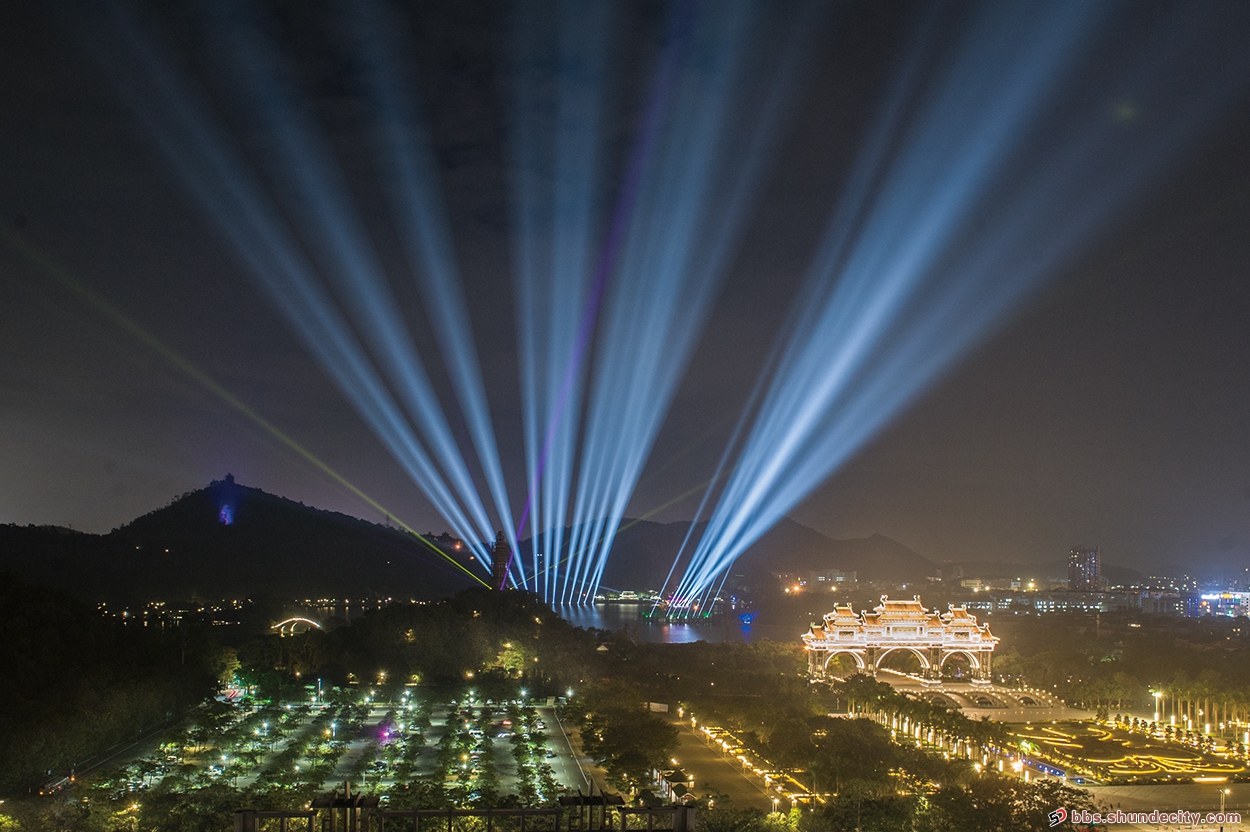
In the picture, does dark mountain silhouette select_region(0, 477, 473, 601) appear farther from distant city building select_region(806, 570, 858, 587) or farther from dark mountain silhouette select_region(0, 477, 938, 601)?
distant city building select_region(806, 570, 858, 587)

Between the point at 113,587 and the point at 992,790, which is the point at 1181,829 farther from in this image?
the point at 113,587

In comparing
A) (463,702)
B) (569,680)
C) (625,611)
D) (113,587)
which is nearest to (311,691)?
(463,702)

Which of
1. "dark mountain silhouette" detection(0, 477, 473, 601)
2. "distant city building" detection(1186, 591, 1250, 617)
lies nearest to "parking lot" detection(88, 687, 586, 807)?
"dark mountain silhouette" detection(0, 477, 473, 601)

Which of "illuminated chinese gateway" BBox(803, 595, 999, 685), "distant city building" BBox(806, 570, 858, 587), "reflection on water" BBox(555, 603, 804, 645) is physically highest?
"distant city building" BBox(806, 570, 858, 587)

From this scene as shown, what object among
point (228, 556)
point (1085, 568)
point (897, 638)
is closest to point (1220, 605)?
point (1085, 568)

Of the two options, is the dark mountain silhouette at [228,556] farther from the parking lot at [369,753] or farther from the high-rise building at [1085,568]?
the high-rise building at [1085,568]

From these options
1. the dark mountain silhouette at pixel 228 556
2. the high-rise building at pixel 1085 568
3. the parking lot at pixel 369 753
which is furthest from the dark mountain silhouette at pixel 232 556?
the high-rise building at pixel 1085 568

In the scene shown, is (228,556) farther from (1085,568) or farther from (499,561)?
(1085,568)
